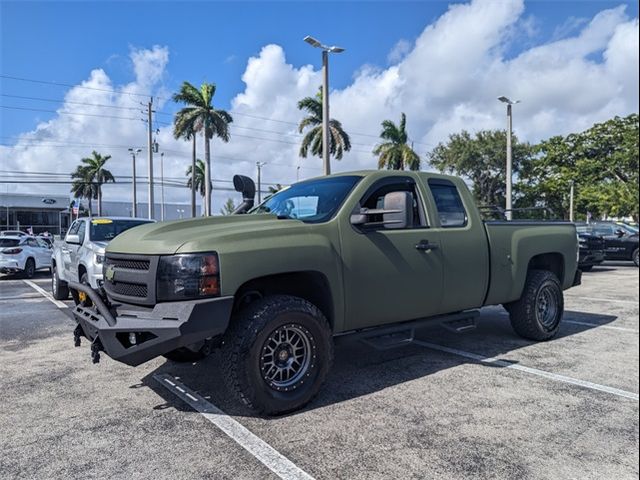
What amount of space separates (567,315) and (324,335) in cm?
559

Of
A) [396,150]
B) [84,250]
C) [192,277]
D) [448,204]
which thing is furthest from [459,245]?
[396,150]

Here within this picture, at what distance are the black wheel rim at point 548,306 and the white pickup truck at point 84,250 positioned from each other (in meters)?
6.43

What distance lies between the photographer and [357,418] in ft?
12.2

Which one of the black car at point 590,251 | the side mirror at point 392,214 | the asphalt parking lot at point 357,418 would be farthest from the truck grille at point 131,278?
the black car at point 590,251

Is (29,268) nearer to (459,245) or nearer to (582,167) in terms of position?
(459,245)

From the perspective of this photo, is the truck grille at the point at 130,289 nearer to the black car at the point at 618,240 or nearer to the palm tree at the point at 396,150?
the black car at the point at 618,240

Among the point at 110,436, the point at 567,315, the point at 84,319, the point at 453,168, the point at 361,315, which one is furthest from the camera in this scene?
the point at 453,168

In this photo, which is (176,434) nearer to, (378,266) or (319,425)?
(319,425)

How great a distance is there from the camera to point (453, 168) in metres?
49.4

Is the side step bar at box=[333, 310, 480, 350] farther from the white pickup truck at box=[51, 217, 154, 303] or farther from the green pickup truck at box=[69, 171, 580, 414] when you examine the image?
the white pickup truck at box=[51, 217, 154, 303]

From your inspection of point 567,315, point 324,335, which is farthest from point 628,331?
point 324,335

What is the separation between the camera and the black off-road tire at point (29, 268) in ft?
52.3

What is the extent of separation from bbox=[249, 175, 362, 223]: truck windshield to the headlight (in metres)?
1.05

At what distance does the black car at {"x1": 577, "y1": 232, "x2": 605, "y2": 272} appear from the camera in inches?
515
